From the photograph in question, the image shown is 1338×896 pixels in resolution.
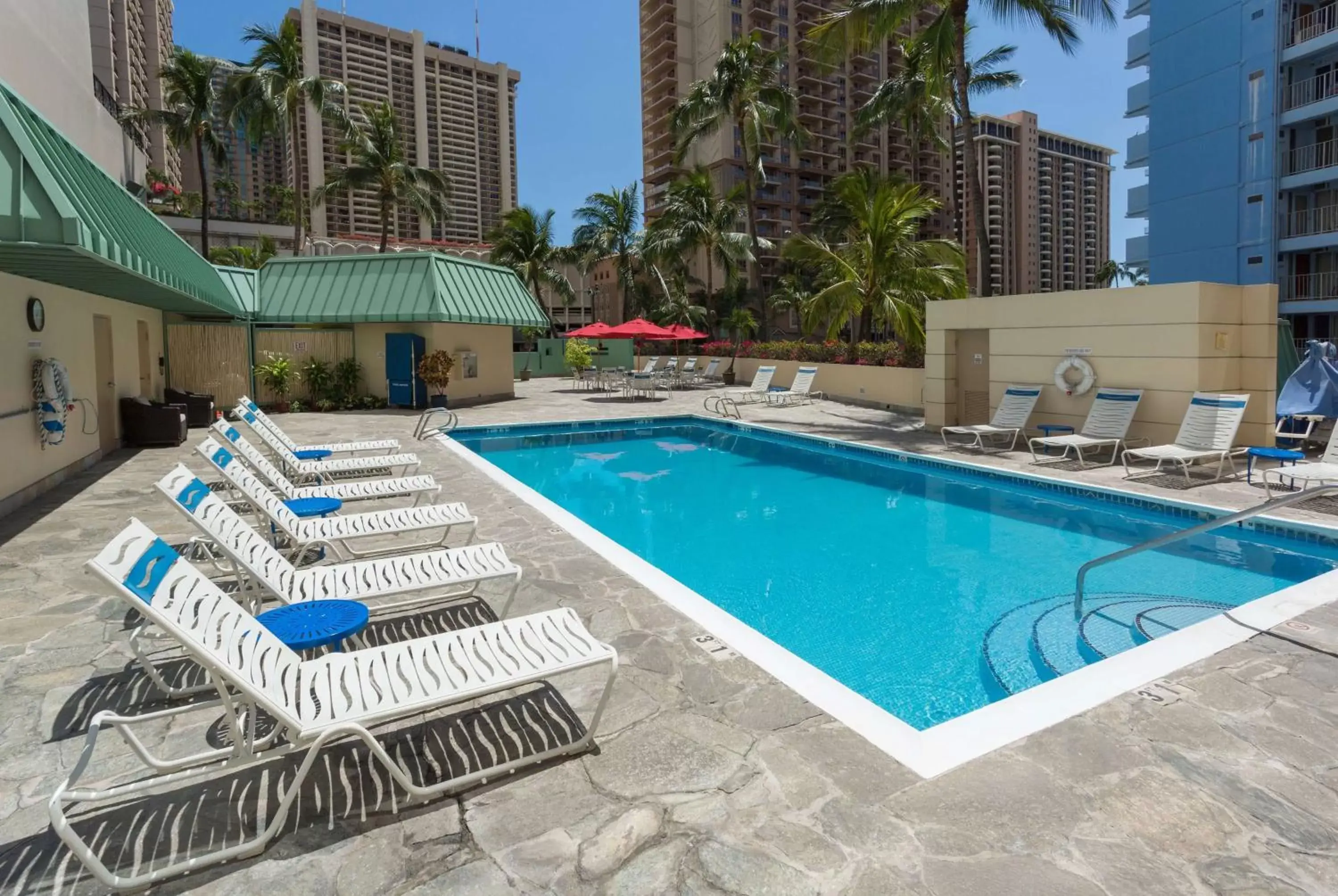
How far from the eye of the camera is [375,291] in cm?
2052

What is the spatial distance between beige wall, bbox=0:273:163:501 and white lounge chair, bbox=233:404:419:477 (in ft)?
7.10

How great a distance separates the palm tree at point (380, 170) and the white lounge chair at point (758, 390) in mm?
15572

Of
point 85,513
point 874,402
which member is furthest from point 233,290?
point 874,402

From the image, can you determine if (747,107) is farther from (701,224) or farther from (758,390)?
(758,390)

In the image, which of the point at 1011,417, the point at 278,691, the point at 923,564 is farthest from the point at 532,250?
the point at 278,691

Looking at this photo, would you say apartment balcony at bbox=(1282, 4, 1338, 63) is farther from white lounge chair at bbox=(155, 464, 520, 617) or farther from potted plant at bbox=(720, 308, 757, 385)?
white lounge chair at bbox=(155, 464, 520, 617)

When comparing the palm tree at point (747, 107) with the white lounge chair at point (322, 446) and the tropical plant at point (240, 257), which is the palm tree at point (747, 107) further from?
the white lounge chair at point (322, 446)

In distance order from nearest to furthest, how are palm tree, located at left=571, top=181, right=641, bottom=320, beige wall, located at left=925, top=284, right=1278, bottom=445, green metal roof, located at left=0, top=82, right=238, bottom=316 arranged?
1. green metal roof, located at left=0, top=82, right=238, bottom=316
2. beige wall, located at left=925, top=284, right=1278, bottom=445
3. palm tree, located at left=571, top=181, right=641, bottom=320

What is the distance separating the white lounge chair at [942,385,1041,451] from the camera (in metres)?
12.7

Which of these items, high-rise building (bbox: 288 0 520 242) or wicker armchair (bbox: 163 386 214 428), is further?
high-rise building (bbox: 288 0 520 242)

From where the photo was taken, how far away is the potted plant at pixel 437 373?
20.5 meters

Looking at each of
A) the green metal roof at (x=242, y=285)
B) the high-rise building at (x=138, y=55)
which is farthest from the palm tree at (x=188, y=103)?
the green metal roof at (x=242, y=285)

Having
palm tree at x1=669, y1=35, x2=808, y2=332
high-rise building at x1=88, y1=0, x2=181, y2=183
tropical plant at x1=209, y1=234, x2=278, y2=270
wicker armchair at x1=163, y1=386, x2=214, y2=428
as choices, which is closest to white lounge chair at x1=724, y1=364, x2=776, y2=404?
palm tree at x1=669, y1=35, x2=808, y2=332

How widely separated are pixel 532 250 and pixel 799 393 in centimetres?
2214
